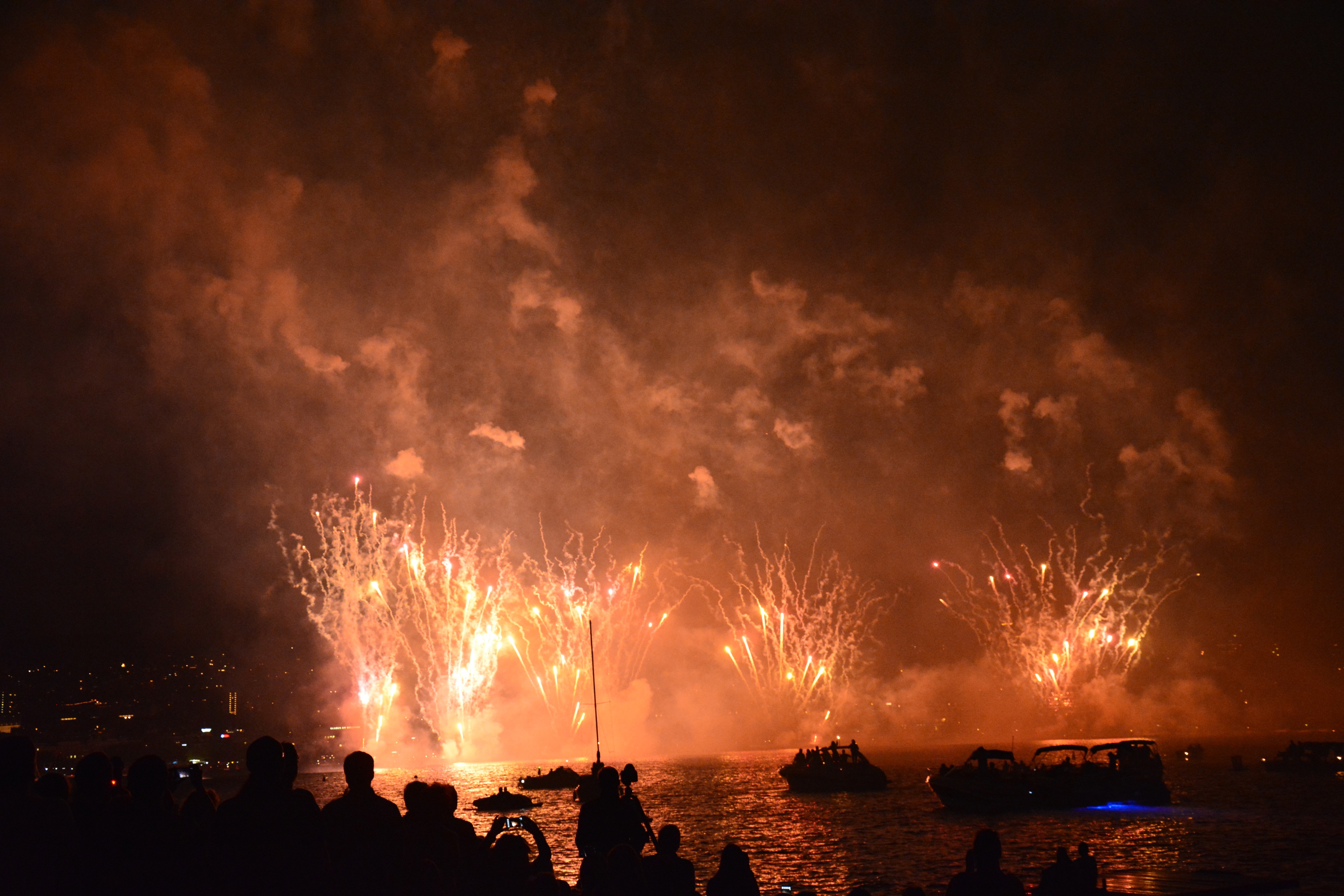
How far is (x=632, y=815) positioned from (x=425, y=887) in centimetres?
480

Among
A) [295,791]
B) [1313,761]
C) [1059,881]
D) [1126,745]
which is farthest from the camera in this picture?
[1313,761]

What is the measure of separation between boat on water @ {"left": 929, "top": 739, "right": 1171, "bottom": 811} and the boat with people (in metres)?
18.4

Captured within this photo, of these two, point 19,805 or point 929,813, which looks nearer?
point 19,805

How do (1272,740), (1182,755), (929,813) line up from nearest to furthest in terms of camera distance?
(929,813), (1182,755), (1272,740)

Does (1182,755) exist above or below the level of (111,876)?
below

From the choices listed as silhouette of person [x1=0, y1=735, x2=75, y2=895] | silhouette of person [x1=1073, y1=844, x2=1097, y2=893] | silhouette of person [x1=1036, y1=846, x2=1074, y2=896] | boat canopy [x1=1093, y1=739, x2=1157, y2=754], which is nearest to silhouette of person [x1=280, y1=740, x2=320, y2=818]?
silhouette of person [x1=0, y1=735, x2=75, y2=895]

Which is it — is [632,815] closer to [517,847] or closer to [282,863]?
[517,847]

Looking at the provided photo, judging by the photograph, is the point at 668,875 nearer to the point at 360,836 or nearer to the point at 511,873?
the point at 511,873

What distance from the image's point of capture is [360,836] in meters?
6.48

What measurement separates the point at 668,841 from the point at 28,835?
5.84 metres

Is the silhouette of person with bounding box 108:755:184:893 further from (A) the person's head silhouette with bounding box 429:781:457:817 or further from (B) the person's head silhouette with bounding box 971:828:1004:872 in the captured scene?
(B) the person's head silhouette with bounding box 971:828:1004:872

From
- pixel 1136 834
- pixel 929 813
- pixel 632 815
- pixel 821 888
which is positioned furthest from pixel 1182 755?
pixel 632 815

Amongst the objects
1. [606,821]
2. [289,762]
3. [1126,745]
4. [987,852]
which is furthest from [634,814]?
[1126,745]

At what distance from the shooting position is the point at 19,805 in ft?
17.5
